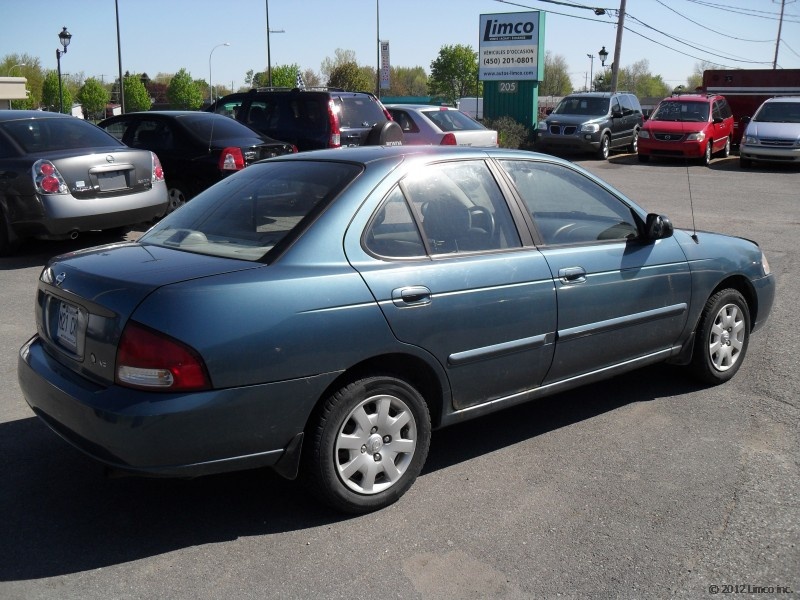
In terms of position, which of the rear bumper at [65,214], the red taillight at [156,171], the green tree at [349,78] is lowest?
the rear bumper at [65,214]

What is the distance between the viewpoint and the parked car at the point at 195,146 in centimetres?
1107

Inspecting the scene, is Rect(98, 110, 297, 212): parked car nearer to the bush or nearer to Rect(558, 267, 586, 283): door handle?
Rect(558, 267, 586, 283): door handle

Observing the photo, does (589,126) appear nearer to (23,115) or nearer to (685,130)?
(685,130)

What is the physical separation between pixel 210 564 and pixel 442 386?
1.31 meters

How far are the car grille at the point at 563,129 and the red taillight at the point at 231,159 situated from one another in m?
15.6

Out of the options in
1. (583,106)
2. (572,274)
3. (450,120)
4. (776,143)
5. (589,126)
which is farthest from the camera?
(583,106)

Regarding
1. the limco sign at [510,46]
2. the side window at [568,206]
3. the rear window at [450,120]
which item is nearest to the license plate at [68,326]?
the side window at [568,206]

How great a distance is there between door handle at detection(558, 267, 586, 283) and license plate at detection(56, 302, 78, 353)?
2.39 m

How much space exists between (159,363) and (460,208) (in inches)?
69.9

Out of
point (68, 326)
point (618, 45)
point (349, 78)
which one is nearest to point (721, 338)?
point (68, 326)

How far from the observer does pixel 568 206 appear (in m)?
5.09


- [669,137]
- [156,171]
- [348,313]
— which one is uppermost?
[669,137]

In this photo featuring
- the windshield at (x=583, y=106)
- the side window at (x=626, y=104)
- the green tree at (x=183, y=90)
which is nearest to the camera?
the windshield at (x=583, y=106)

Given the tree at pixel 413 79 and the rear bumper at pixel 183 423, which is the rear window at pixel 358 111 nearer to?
the rear bumper at pixel 183 423
